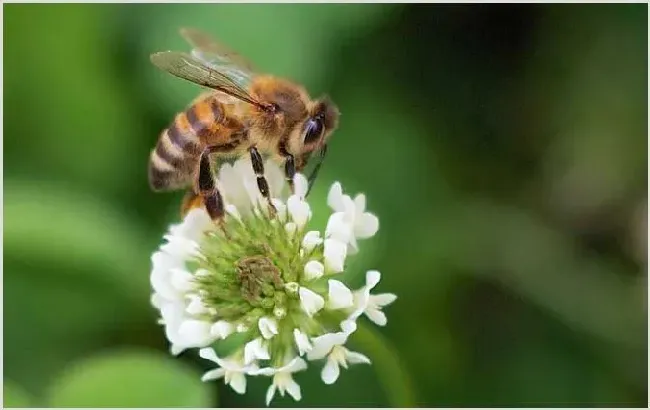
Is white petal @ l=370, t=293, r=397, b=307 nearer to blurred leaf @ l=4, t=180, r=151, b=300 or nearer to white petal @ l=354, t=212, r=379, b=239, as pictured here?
white petal @ l=354, t=212, r=379, b=239

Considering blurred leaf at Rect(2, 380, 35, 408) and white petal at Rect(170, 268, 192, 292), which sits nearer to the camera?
white petal at Rect(170, 268, 192, 292)

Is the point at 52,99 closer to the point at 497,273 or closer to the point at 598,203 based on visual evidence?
the point at 497,273

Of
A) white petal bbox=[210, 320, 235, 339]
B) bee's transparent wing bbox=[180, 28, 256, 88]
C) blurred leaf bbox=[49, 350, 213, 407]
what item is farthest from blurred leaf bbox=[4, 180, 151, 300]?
white petal bbox=[210, 320, 235, 339]

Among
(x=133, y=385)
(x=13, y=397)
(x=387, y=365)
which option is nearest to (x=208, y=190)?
(x=387, y=365)

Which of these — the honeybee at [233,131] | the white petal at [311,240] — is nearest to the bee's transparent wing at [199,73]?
the honeybee at [233,131]

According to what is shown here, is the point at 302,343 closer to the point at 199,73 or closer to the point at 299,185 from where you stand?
the point at 299,185

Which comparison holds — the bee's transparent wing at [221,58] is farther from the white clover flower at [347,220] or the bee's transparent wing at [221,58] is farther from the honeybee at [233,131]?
the white clover flower at [347,220]
